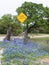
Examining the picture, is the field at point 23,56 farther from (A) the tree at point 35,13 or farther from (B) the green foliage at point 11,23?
(B) the green foliage at point 11,23

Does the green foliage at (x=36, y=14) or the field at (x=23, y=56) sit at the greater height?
the green foliage at (x=36, y=14)

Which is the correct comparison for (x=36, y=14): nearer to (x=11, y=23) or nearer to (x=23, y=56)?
(x=11, y=23)

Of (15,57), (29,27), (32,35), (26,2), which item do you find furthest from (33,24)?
(15,57)

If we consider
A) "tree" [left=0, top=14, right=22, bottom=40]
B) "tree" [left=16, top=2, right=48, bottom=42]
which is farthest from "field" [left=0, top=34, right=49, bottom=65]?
"tree" [left=0, top=14, right=22, bottom=40]

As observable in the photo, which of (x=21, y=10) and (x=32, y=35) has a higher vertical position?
(x=21, y=10)

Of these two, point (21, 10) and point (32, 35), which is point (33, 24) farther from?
point (32, 35)

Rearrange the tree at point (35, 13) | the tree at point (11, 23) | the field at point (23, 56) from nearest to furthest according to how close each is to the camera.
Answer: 1. the field at point (23, 56)
2. the tree at point (35, 13)
3. the tree at point (11, 23)

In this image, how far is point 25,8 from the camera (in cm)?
2795

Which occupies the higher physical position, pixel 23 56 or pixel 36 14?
pixel 36 14

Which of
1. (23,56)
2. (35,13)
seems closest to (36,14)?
(35,13)

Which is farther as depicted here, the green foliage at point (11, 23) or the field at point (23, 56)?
the green foliage at point (11, 23)

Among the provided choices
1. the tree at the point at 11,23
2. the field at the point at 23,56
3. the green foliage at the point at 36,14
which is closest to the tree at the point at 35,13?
the green foliage at the point at 36,14

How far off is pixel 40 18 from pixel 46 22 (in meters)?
0.84

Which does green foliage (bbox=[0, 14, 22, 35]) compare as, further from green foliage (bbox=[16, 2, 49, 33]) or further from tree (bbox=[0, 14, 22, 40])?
green foliage (bbox=[16, 2, 49, 33])
